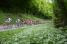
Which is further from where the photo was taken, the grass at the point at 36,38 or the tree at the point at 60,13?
the tree at the point at 60,13

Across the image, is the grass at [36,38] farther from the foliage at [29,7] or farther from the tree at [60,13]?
the foliage at [29,7]

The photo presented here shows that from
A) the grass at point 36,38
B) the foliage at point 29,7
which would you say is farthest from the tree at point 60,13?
the foliage at point 29,7

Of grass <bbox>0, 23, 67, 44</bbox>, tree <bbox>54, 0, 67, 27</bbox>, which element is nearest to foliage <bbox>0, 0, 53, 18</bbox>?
tree <bbox>54, 0, 67, 27</bbox>

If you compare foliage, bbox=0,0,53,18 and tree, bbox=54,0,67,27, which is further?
foliage, bbox=0,0,53,18

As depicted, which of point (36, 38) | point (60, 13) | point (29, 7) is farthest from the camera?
point (29, 7)

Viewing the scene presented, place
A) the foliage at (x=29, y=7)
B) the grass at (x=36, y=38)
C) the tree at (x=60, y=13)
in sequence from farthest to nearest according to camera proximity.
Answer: the foliage at (x=29, y=7), the tree at (x=60, y=13), the grass at (x=36, y=38)

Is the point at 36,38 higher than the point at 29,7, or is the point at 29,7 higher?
the point at 29,7

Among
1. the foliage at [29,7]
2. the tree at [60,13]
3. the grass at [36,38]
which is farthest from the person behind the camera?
the foliage at [29,7]

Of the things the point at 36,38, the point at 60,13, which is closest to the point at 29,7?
the point at 60,13

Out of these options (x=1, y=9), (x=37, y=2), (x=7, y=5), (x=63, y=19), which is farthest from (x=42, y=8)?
(x=63, y=19)

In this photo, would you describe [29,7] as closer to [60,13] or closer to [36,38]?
[60,13]

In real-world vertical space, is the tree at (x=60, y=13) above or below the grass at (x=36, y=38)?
above

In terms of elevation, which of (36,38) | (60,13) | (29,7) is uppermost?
(29,7)

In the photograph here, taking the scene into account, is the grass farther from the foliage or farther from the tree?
the foliage
